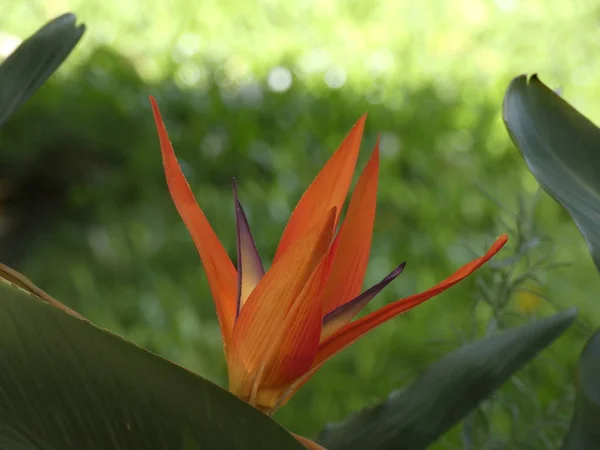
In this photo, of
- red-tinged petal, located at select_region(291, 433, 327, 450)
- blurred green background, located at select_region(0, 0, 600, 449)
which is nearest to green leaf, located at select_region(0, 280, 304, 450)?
red-tinged petal, located at select_region(291, 433, 327, 450)

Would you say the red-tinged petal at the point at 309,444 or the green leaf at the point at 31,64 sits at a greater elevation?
the green leaf at the point at 31,64

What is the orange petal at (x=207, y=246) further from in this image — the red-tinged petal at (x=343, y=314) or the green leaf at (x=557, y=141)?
the green leaf at (x=557, y=141)

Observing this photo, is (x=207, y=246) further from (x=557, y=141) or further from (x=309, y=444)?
(x=557, y=141)

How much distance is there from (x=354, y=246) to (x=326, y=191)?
3 cm

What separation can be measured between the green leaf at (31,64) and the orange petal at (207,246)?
0.33 feet

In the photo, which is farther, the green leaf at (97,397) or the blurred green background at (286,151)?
the blurred green background at (286,151)

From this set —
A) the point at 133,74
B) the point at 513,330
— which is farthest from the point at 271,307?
the point at 133,74

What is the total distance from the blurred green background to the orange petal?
72 centimetres

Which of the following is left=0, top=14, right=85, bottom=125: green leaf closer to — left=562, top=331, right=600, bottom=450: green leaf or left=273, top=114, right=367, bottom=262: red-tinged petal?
left=273, top=114, right=367, bottom=262: red-tinged petal

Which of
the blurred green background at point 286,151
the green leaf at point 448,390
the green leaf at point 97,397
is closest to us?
the green leaf at point 97,397

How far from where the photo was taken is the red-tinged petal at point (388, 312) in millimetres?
358

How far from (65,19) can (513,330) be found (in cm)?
30

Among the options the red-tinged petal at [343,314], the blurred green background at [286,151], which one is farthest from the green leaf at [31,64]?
the blurred green background at [286,151]

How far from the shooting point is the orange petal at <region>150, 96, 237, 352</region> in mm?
407
